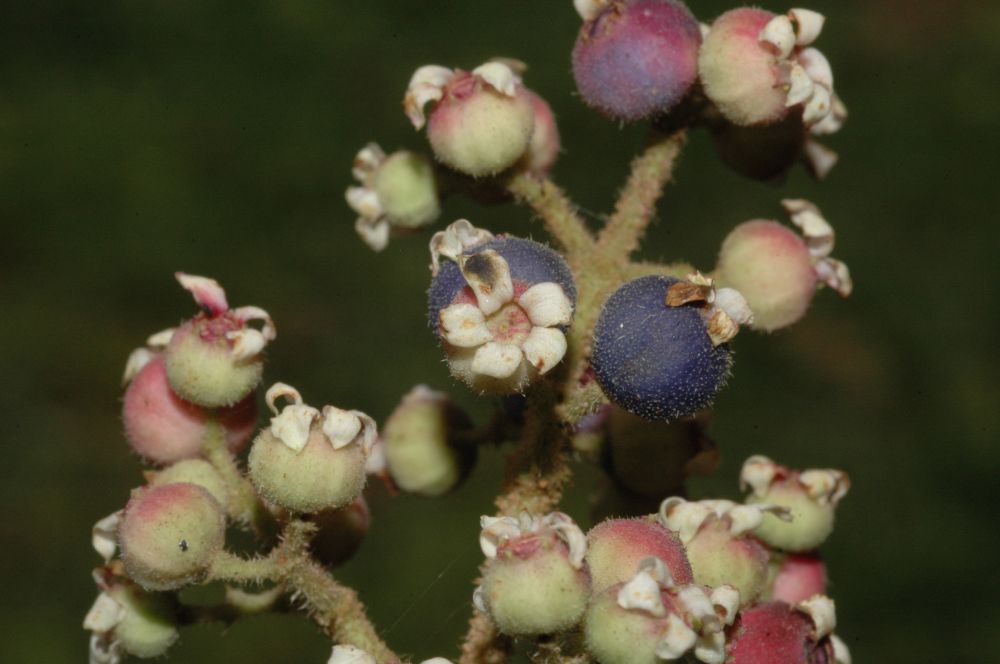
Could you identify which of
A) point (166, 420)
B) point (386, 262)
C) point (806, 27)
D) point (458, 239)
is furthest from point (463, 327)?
point (386, 262)

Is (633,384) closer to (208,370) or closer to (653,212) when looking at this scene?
(653,212)

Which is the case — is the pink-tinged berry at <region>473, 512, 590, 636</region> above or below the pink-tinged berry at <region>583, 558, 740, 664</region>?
above

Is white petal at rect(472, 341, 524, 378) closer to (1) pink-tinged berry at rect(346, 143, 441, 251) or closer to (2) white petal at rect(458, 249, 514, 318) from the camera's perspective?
(2) white petal at rect(458, 249, 514, 318)

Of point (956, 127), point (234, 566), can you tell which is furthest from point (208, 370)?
point (956, 127)

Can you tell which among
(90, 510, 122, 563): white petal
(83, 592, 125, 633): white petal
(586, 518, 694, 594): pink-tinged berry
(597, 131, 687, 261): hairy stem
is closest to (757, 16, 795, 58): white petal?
(597, 131, 687, 261): hairy stem

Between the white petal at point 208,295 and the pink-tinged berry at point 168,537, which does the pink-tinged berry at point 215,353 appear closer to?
the white petal at point 208,295

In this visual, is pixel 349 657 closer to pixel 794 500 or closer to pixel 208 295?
pixel 208 295
